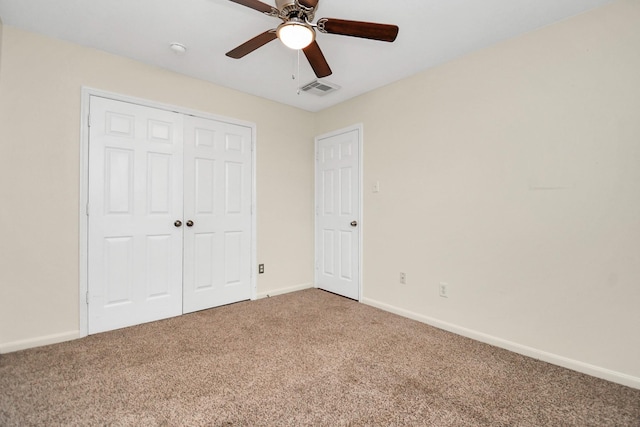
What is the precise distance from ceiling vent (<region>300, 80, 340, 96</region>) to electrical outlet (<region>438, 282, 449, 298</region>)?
231 centimetres

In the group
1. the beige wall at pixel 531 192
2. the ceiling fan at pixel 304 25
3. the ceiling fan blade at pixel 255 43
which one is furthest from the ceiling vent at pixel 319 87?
the ceiling fan at pixel 304 25

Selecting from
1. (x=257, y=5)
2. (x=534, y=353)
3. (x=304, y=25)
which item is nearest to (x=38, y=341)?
(x=257, y=5)

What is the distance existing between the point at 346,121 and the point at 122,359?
321 centimetres

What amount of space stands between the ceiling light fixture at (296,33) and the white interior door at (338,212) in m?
1.86

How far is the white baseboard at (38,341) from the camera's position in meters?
2.16

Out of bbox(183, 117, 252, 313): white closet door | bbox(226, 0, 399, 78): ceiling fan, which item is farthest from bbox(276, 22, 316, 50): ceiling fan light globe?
bbox(183, 117, 252, 313): white closet door

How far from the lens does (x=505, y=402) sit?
1639 mm

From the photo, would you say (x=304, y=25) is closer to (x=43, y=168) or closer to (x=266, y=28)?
(x=266, y=28)

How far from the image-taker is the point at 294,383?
1.81 metres

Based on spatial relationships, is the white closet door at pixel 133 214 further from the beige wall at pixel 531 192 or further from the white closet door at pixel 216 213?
the beige wall at pixel 531 192

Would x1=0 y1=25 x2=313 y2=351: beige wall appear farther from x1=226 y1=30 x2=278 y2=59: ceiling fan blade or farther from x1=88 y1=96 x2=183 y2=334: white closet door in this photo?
x1=226 y1=30 x2=278 y2=59: ceiling fan blade

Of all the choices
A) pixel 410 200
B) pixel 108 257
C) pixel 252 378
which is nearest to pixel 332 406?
pixel 252 378

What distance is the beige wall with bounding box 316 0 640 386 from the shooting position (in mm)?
1851

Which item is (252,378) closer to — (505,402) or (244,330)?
(244,330)
